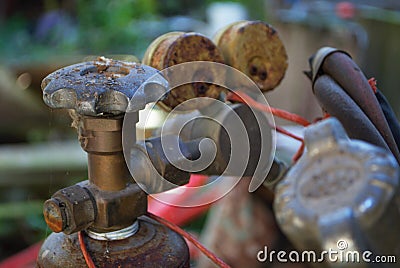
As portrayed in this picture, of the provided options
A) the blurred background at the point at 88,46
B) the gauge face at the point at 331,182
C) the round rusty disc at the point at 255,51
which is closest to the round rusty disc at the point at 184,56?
the round rusty disc at the point at 255,51

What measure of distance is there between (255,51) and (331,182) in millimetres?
287

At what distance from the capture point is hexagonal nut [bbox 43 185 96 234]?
418 mm

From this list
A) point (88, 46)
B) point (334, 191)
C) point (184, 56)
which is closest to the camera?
point (334, 191)

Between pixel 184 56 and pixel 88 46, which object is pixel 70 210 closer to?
pixel 184 56

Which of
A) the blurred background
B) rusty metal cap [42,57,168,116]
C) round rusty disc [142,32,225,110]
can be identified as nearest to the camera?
rusty metal cap [42,57,168,116]

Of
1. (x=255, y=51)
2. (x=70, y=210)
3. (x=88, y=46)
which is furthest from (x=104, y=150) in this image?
(x=88, y=46)

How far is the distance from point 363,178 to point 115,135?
219 mm

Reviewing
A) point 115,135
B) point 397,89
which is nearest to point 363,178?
point 115,135

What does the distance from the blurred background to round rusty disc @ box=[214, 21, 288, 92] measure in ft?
3.97

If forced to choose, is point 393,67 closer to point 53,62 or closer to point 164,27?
point 164,27

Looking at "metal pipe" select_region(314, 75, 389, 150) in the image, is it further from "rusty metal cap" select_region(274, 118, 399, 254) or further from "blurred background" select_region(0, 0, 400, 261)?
"blurred background" select_region(0, 0, 400, 261)

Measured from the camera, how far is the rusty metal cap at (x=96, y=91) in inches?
15.0

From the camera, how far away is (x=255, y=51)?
53cm

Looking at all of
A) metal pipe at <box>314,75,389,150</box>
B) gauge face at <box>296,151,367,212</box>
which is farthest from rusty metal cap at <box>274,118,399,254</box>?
metal pipe at <box>314,75,389,150</box>
